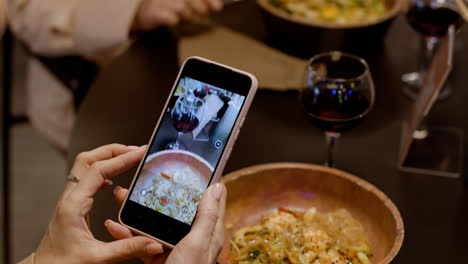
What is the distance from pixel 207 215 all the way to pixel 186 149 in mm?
120

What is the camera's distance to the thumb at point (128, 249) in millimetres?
677

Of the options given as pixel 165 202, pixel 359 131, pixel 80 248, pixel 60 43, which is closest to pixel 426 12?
pixel 359 131

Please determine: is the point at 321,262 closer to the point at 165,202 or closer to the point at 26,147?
the point at 165,202

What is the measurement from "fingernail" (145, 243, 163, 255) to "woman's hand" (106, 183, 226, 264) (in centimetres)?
4

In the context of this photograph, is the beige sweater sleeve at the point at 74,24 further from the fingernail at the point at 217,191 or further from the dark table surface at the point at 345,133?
the fingernail at the point at 217,191

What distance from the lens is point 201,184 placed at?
2.41 feet

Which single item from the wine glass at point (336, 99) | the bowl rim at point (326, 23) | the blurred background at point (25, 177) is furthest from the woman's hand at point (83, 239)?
the blurred background at point (25, 177)

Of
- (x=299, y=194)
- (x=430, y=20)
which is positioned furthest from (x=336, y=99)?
(x=430, y=20)

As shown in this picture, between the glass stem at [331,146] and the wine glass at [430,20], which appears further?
the wine glass at [430,20]

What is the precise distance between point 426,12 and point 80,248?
0.93 m

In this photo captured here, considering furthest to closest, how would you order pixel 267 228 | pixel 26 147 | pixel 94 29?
pixel 26 147 → pixel 94 29 → pixel 267 228

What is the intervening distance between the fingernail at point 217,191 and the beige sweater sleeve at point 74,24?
92cm

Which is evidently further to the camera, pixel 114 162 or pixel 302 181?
pixel 302 181

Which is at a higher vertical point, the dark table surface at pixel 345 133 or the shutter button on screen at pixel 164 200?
the shutter button on screen at pixel 164 200
